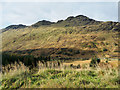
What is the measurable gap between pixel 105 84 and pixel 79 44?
3345 inches

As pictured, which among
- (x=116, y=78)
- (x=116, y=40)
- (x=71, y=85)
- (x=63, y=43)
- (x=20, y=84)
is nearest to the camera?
(x=71, y=85)

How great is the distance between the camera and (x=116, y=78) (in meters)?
3.50

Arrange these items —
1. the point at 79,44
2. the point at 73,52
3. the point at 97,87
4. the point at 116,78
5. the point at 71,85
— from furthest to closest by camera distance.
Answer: the point at 79,44
the point at 73,52
the point at 116,78
the point at 71,85
the point at 97,87

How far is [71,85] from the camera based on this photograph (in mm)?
3242

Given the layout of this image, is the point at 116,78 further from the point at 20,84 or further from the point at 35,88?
the point at 20,84

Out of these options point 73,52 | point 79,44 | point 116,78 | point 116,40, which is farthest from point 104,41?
point 116,78

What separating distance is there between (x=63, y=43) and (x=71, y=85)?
91.4 meters

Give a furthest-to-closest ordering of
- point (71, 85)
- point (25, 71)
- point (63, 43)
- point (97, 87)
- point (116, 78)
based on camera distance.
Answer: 1. point (63, 43)
2. point (25, 71)
3. point (116, 78)
4. point (71, 85)
5. point (97, 87)

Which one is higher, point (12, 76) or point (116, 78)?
point (116, 78)

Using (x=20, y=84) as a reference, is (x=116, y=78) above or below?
above

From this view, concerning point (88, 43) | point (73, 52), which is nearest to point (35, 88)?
point (73, 52)

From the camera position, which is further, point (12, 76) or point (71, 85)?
point (12, 76)

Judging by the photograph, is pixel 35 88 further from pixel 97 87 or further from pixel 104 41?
pixel 104 41

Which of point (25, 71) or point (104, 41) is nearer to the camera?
point (25, 71)
